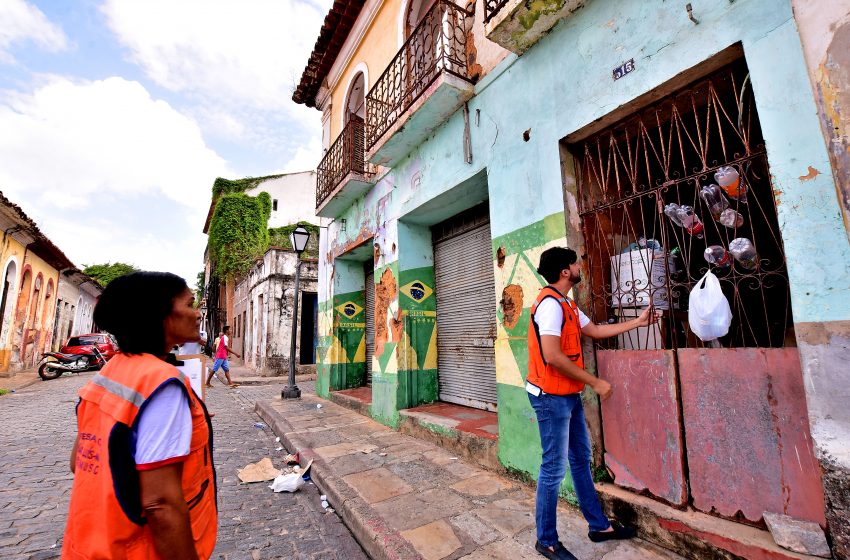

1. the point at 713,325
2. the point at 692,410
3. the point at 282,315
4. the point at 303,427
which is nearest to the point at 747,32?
the point at 713,325

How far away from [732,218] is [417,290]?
13.8 ft

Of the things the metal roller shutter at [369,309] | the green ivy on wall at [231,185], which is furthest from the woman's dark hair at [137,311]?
the green ivy on wall at [231,185]

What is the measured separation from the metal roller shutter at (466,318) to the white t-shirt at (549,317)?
271 cm

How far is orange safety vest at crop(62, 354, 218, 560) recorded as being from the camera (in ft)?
3.96

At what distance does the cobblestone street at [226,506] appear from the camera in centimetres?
299

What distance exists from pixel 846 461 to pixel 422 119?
15.9ft

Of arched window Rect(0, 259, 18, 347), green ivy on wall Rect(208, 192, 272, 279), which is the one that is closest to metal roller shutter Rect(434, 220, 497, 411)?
arched window Rect(0, 259, 18, 347)

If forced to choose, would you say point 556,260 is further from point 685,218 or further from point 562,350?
point 685,218

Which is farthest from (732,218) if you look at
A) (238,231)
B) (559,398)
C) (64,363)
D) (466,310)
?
(238,231)

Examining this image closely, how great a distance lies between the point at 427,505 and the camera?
3387 millimetres

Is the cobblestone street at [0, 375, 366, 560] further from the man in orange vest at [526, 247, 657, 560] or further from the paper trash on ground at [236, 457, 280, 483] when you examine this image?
the man in orange vest at [526, 247, 657, 560]

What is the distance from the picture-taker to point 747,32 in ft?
8.14

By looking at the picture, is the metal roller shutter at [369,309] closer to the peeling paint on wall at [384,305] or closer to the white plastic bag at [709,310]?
the peeling paint on wall at [384,305]

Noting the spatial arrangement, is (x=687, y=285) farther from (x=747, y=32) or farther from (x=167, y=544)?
(x=167, y=544)
